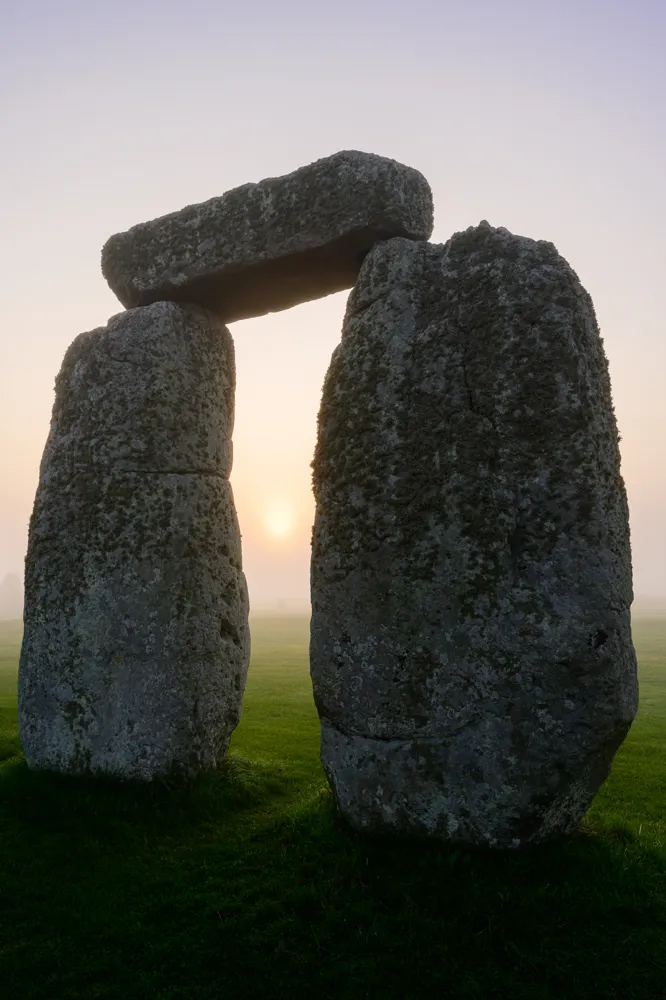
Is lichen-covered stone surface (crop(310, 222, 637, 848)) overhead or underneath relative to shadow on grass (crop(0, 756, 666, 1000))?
overhead

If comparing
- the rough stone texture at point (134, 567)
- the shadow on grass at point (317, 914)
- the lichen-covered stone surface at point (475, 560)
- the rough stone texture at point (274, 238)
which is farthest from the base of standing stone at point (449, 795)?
the rough stone texture at point (274, 238)

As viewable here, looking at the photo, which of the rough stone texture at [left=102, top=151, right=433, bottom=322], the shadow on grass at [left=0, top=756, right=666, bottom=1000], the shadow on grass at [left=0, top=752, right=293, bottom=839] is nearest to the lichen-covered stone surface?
the shadow on grass at [left=0, top=756, right=666, bottom=1000]

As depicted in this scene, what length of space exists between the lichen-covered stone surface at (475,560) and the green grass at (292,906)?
1.30 feet

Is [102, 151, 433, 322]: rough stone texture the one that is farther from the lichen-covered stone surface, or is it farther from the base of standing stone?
the base of standing stone

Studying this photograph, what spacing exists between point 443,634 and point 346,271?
12.0 ft

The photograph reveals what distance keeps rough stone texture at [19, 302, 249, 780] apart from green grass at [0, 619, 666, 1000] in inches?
20.3

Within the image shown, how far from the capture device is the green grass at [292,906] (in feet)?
11.7

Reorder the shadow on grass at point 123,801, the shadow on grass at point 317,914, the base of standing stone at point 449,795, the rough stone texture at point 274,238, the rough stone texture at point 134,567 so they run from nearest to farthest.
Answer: the shadow on grass at point 317,914 < the base of standing stone at point 449,795 < the shadow on grass at point 123,801 < the rough stone texture at point 274,238 < the rough stone texture at point 134,567

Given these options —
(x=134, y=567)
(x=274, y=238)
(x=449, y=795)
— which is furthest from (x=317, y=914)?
(x=274, y=238)

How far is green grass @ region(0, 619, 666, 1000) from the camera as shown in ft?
11.7

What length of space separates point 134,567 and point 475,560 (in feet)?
10.8

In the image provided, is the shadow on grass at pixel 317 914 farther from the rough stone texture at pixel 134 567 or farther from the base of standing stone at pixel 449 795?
the rough stone texture at pixel 134 567

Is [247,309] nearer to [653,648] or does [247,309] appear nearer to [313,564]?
[313,564]

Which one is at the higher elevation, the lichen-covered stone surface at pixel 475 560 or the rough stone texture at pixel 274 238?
the rough stone texture at pixel 274 238
